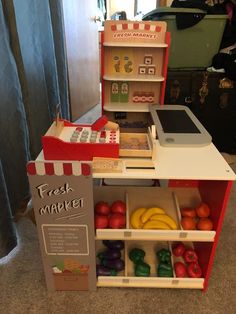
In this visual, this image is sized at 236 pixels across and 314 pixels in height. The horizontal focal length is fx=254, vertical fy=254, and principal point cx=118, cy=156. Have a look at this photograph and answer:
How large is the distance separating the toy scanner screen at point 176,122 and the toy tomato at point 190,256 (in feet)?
1.78

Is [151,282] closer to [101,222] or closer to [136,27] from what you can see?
[101,222]

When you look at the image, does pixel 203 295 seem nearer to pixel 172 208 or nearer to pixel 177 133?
pixel 172 208

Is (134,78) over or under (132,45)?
under

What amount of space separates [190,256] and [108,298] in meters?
0.40

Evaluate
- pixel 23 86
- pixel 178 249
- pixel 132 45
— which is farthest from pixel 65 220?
pixel 132 45

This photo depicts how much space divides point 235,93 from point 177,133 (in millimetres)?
1194

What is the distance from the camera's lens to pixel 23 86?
1431 millimetres

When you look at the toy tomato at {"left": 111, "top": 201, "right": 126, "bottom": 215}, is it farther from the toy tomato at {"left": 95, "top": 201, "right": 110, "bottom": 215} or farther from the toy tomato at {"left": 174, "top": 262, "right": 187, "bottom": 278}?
the toy tomato at {"left": 174, "top": 262, "right": 187, "bottom": 278}

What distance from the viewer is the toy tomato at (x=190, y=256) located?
3.71 feet

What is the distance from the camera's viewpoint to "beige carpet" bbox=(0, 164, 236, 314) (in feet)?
3.39

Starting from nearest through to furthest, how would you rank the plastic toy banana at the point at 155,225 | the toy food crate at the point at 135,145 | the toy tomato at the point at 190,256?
the toy food crate at the point at 135,145
the plastic toy banana at the point at 155,225
the toy tomato at the point at 190,256

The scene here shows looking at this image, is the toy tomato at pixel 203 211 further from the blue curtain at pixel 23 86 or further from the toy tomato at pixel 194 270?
the blue curtain at pixel 23 86

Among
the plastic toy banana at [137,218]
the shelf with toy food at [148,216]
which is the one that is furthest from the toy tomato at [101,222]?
the plastic toy banana at [137,218]

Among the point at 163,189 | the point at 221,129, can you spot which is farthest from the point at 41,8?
the point at 221,129
